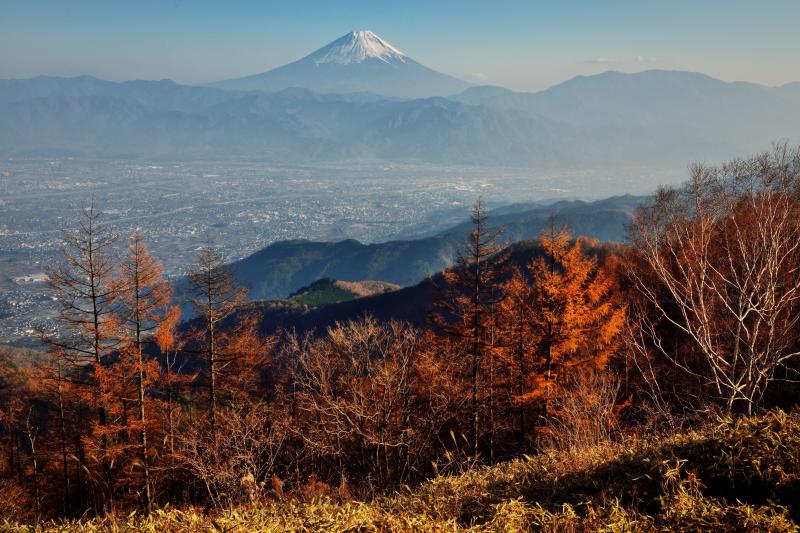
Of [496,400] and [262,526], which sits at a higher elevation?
[262,526]

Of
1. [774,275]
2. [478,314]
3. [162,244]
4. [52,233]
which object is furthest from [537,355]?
[52,233]

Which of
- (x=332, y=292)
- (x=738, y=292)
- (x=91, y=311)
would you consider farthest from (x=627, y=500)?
(x=332, y=292)

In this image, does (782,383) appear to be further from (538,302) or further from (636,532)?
(636,532)

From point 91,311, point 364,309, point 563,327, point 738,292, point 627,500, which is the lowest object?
point 364,309

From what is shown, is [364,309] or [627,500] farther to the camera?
[364,309]

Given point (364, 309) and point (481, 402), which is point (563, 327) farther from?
point (364, 309)

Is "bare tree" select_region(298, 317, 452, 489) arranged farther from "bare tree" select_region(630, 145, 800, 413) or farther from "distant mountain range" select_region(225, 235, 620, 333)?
"distant mountain range" select_region(225, 235, 620, 333)

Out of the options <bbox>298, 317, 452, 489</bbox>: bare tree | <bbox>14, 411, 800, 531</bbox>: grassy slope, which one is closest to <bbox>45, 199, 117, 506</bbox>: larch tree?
<bbox>298, 317, 452, 489</bbox>: bare tree
